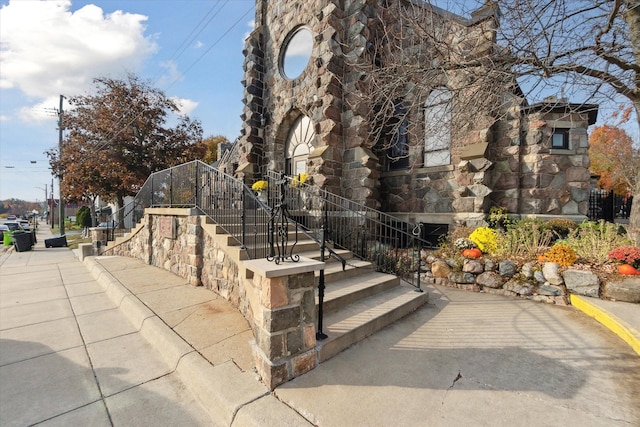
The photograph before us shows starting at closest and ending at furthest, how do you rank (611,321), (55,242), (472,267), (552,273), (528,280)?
(611,321) < (552,273) < (528,280) < (472,267) < (55,242)

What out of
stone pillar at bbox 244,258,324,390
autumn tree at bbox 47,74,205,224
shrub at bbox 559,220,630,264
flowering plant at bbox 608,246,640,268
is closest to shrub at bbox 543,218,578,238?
shrub at bbox 559,220,630,264

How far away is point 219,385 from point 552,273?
5.25 meters

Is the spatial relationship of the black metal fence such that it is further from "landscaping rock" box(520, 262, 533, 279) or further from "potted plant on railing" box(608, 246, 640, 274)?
"landscaping rock" box(520, 262, 533, 279)

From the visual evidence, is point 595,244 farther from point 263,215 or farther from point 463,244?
point 263,215

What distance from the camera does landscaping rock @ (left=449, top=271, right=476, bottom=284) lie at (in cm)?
544

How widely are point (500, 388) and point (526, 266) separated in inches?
130

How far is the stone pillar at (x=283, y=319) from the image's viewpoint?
245 centimetres

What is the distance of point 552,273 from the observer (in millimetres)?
4676

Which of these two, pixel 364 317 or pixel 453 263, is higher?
pixel 453 263

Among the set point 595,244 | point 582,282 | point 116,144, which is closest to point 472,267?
point 582,282

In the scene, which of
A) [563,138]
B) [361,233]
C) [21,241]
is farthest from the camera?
[21,241]

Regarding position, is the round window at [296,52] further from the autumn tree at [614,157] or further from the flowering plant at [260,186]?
the autumn tree at [614,157]

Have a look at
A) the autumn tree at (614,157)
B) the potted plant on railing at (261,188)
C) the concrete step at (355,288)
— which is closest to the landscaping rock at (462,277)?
the concrete step at (355,288)

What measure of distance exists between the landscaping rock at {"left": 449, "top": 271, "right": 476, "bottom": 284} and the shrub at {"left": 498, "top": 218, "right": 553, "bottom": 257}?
83 cm
